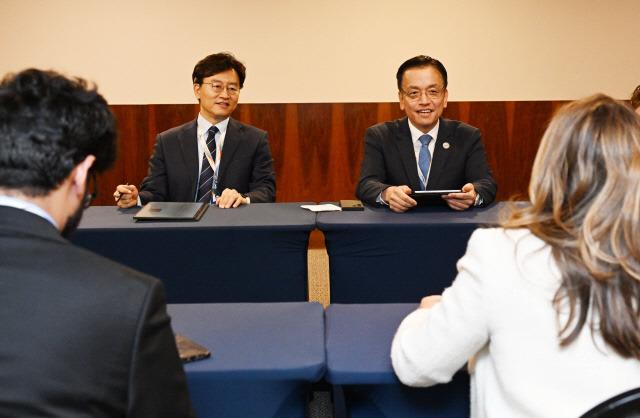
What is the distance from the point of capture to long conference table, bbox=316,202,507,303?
2309 mm

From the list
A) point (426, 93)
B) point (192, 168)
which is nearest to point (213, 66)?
point (192, 168)

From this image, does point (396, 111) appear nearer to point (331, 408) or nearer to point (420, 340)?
point (331, 408)

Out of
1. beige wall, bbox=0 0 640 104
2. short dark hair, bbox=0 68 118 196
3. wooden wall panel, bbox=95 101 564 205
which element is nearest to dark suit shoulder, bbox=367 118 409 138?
wooden wall panel, bbox=95 101 564 205

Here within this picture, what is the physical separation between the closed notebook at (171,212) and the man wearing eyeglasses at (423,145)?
2.81 feet

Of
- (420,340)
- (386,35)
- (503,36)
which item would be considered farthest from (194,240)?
(503,36)

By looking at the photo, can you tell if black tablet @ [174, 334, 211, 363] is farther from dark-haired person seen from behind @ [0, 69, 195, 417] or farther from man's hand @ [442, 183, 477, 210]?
man's hand @ [442, 183, 477, 210]

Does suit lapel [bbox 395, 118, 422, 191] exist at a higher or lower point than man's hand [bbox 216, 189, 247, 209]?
higher

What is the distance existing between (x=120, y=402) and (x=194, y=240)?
1.48m

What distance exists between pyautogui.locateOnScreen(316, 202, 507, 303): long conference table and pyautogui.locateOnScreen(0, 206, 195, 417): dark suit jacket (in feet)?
4.93

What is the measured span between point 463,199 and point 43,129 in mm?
1937

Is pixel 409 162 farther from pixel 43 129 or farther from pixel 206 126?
→ pixel 43 129

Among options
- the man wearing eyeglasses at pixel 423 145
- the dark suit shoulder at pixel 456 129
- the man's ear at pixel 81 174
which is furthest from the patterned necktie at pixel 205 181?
the man's ear at pixel 81 174

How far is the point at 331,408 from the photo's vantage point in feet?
7.25

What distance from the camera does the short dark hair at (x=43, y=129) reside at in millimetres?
892
